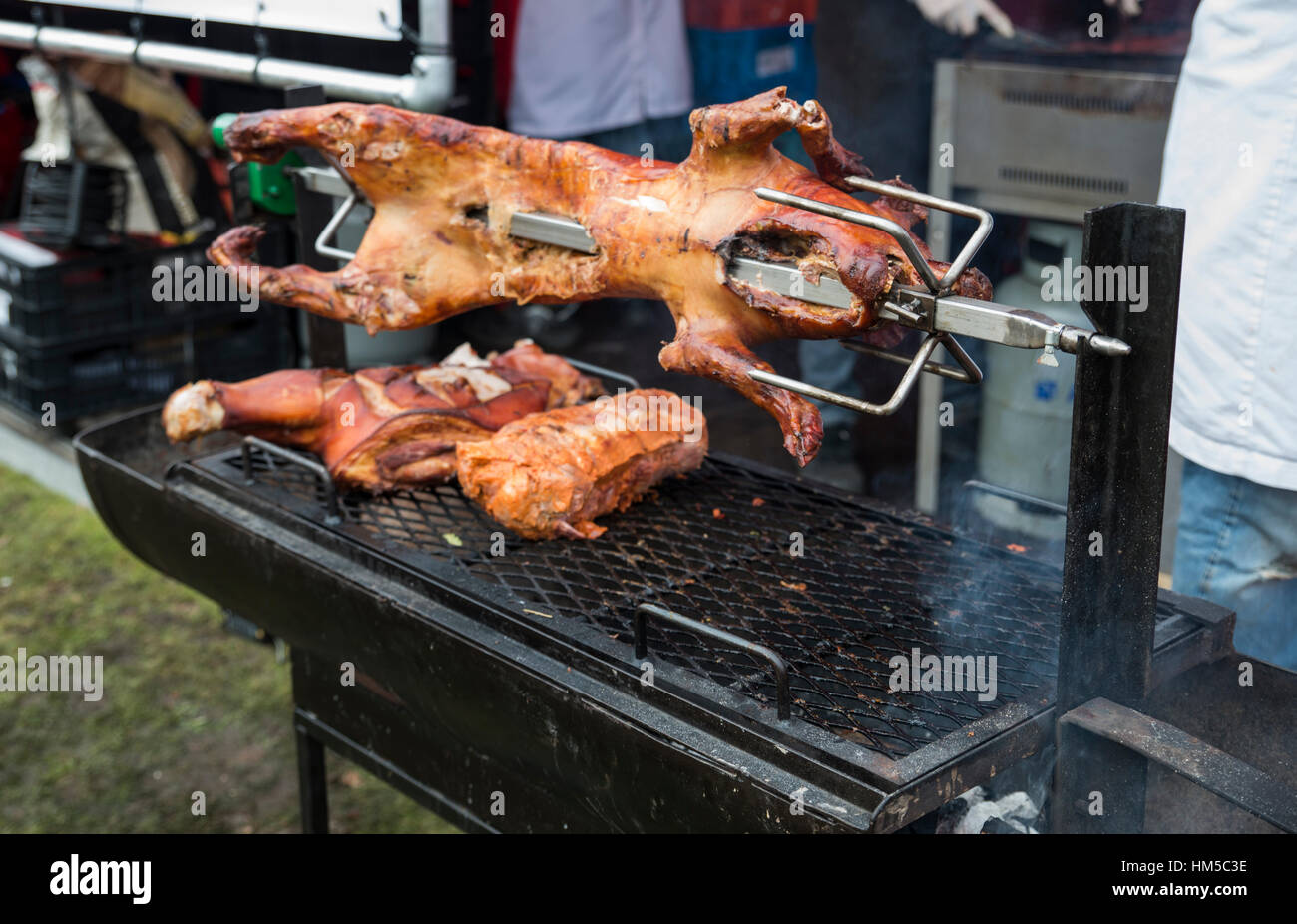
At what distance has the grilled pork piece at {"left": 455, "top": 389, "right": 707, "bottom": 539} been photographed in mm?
2383

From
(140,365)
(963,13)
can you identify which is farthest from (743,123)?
(140,365)

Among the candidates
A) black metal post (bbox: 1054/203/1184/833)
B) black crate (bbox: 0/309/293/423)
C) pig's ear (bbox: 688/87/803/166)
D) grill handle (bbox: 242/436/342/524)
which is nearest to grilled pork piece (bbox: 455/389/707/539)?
grill handle (bbox: 242/436/342/524)

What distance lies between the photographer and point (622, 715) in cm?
188

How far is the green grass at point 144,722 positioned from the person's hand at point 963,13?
9.86ft

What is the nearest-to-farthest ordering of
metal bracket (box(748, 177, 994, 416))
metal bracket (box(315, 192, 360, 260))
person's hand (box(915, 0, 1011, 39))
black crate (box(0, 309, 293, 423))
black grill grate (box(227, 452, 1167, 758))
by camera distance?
metal bracket (box(748, 177, 994, 416)), black grill grate (box(227, 452, 1167, 758)), metal bracket (box(315, 192, 360, 260)), person's hand (box(915, 0, 1011, 39)), black crate (box(0, 309, 293, 423))

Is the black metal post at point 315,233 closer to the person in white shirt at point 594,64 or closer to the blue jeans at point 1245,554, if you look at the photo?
the blue jeans at point 1245,554

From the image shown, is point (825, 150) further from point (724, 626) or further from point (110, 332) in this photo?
point (110, 332)

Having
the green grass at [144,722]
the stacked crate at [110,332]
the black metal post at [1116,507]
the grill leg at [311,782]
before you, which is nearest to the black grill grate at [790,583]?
the black metal post at [1116,507]

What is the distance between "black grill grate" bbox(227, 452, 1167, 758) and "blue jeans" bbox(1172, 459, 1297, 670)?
0.63 metres

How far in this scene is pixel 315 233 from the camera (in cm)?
303

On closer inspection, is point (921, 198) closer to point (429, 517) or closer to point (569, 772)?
point (569, 772)

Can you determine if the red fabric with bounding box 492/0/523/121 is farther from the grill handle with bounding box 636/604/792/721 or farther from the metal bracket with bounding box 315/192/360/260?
the grill handle with bounding box 636/604/792/721

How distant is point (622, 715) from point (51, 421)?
4.11 meters
